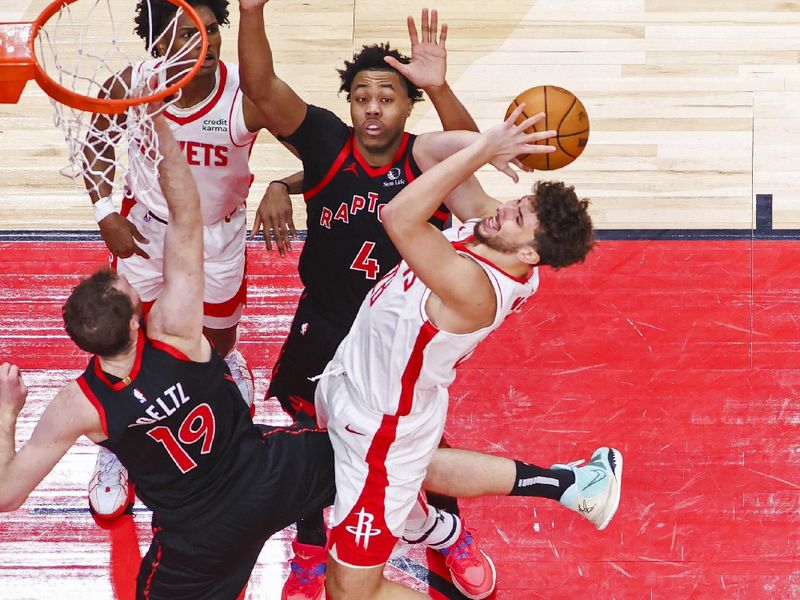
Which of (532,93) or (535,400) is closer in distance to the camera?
(532,93)

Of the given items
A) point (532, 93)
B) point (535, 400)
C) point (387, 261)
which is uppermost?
point (532, 93)

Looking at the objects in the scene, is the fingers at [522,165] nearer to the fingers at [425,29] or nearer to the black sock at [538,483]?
the fingers at [425,29]

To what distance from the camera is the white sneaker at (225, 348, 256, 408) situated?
5008 mm

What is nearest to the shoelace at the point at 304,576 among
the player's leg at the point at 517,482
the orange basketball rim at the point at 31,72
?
the player's leg at the point at 517,482

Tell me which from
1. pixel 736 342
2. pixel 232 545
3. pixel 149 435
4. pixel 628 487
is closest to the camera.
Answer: pixel 149 435

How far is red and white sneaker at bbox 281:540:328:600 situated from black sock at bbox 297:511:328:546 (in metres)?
0.02

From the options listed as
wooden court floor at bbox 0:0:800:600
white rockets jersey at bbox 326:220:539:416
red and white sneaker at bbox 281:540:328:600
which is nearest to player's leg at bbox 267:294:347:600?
red and white sneaker at bbox 281:540:328:600

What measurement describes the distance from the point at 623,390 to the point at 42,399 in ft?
9.03

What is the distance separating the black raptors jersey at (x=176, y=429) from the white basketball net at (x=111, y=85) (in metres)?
0.69

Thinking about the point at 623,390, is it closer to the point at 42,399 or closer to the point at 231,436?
the point at 231,436

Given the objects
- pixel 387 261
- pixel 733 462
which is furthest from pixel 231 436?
pixel 733 462

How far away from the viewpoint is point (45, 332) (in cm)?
537

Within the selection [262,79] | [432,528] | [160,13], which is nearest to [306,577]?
[432,528]

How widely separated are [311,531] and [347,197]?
1406 mm
